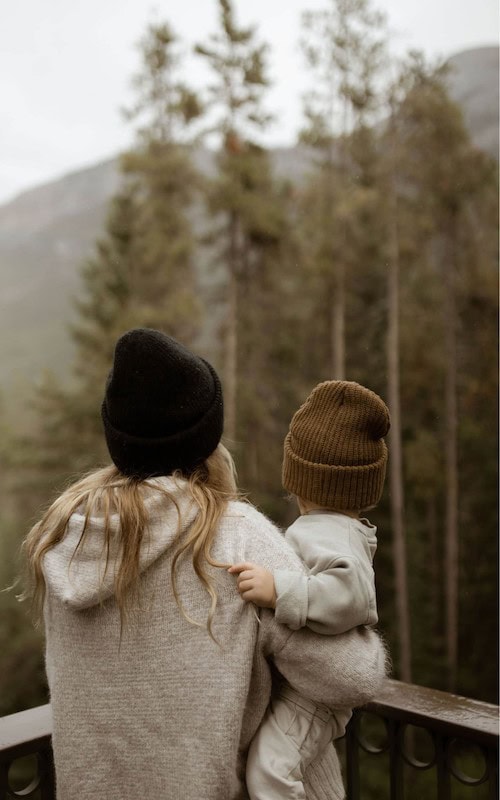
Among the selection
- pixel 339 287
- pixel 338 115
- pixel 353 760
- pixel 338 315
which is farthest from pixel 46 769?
pixel 338 115

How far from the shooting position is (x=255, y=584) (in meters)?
1.13

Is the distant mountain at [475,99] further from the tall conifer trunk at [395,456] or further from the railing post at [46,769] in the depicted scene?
the railing post at [46,769]

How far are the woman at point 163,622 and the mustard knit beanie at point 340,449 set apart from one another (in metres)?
0.16

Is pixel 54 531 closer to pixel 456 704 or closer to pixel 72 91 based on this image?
pixel 456 704

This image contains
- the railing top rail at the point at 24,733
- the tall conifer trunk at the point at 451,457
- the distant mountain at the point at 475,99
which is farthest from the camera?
the tall conifer trunk at the point at 451,457

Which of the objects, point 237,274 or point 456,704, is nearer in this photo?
point 456,704

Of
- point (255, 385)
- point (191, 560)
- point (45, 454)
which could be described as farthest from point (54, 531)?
point (45, 454)

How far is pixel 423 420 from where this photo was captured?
12.6 metres

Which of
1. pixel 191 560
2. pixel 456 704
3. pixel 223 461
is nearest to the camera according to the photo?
pixel 191 560

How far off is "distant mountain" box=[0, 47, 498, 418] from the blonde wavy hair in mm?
14341

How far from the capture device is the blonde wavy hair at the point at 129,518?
1.15 meters

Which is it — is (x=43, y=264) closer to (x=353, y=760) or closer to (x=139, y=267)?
(x=139, y=267)

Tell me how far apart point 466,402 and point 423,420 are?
77 cm

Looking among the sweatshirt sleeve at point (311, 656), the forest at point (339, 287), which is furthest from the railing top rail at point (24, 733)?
the forest at point (339, 287)
